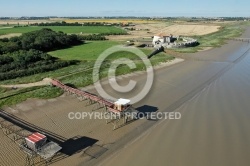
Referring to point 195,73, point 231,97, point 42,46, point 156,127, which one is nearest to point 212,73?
point 195,73

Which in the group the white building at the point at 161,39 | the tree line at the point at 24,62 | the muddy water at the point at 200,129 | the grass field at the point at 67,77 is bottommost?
the muddy water at the point at 200,129

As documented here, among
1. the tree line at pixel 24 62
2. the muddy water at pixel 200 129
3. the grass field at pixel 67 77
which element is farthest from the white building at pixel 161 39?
the muddy water at pixel 200 129

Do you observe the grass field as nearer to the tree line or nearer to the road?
the tree line

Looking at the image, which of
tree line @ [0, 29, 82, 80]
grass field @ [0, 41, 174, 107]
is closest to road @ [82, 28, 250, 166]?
grass field @ [0, 41, 174, 107]

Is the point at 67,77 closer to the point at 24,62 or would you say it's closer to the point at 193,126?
the point at 24,62

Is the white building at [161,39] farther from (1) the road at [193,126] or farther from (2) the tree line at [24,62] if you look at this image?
(1) the road at [193,126]

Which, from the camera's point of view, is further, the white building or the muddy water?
the white building

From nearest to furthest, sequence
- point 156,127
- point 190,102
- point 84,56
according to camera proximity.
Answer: point 156,127 → point 190,102 → point 84,56

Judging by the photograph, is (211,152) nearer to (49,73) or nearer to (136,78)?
(136,78)
